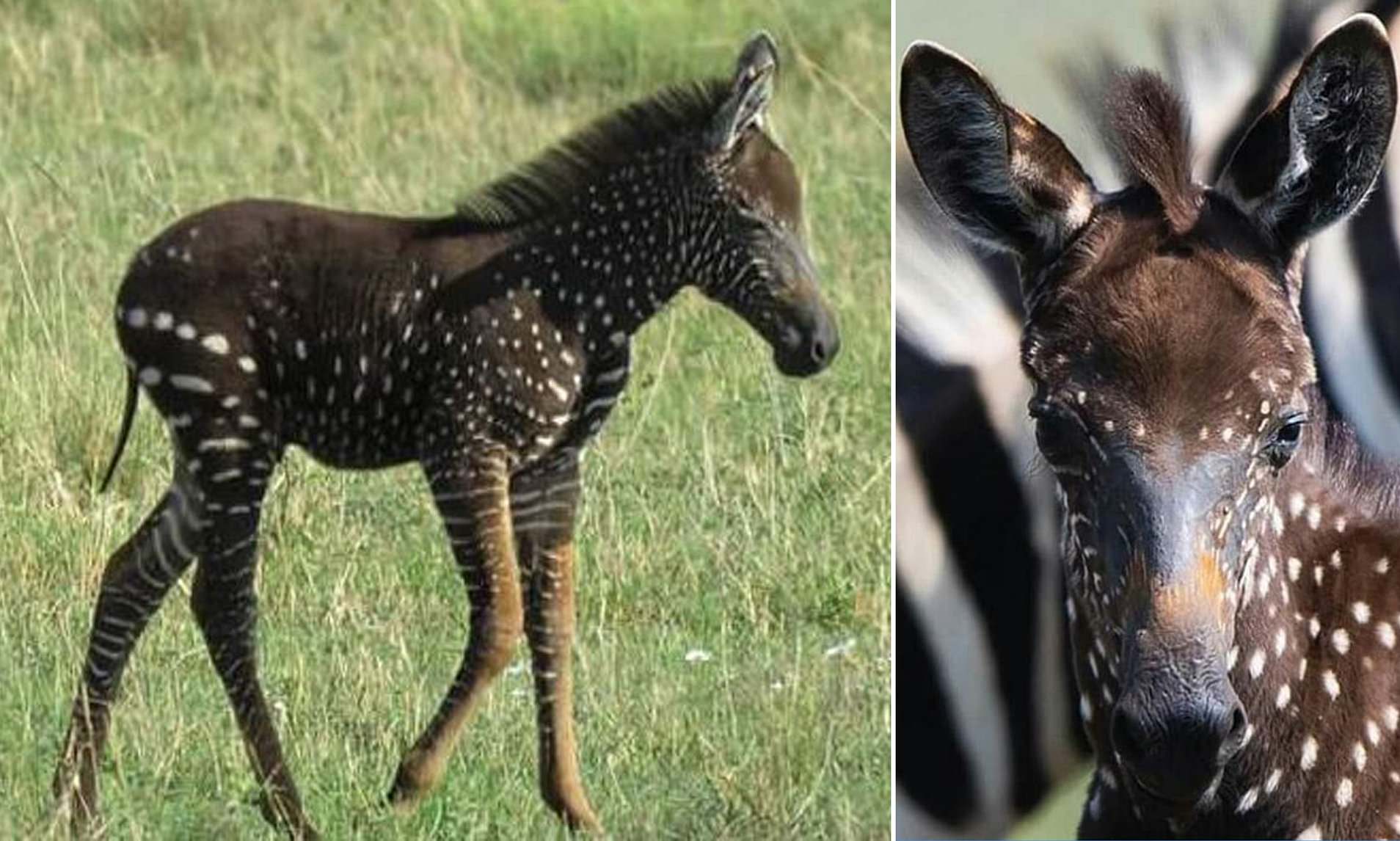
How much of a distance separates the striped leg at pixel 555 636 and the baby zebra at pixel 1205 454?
1158 millimetres

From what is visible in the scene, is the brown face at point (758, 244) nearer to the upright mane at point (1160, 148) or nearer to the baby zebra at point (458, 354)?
the baby zebra at point (458, 354)

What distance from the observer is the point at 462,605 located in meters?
6.60

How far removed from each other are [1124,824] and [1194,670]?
2.14ft

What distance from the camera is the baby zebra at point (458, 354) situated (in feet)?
20.9

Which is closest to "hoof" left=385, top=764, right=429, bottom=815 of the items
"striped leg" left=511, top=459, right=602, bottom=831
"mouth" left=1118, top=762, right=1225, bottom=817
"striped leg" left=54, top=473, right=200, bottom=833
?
"striped leg" left=511, top=459, right=602, bottom=831

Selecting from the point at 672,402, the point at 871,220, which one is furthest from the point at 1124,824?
the point at 871,220

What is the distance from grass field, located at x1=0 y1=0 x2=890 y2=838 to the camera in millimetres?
6559

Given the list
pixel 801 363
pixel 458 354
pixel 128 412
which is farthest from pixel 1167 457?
pixel 128 412

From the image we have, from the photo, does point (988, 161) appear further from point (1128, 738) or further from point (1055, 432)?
point (1128, 738)

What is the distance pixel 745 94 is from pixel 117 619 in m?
1.77

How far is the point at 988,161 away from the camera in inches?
232

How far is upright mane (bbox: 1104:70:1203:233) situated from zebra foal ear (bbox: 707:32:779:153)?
809mm

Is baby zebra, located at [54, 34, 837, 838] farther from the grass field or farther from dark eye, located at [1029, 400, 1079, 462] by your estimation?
dark eye, located at [1029, 400, 1079, 462]

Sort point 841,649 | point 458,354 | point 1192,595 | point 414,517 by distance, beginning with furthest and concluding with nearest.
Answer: point 841,649, point 414,517, point 458,354, point 1192,595
